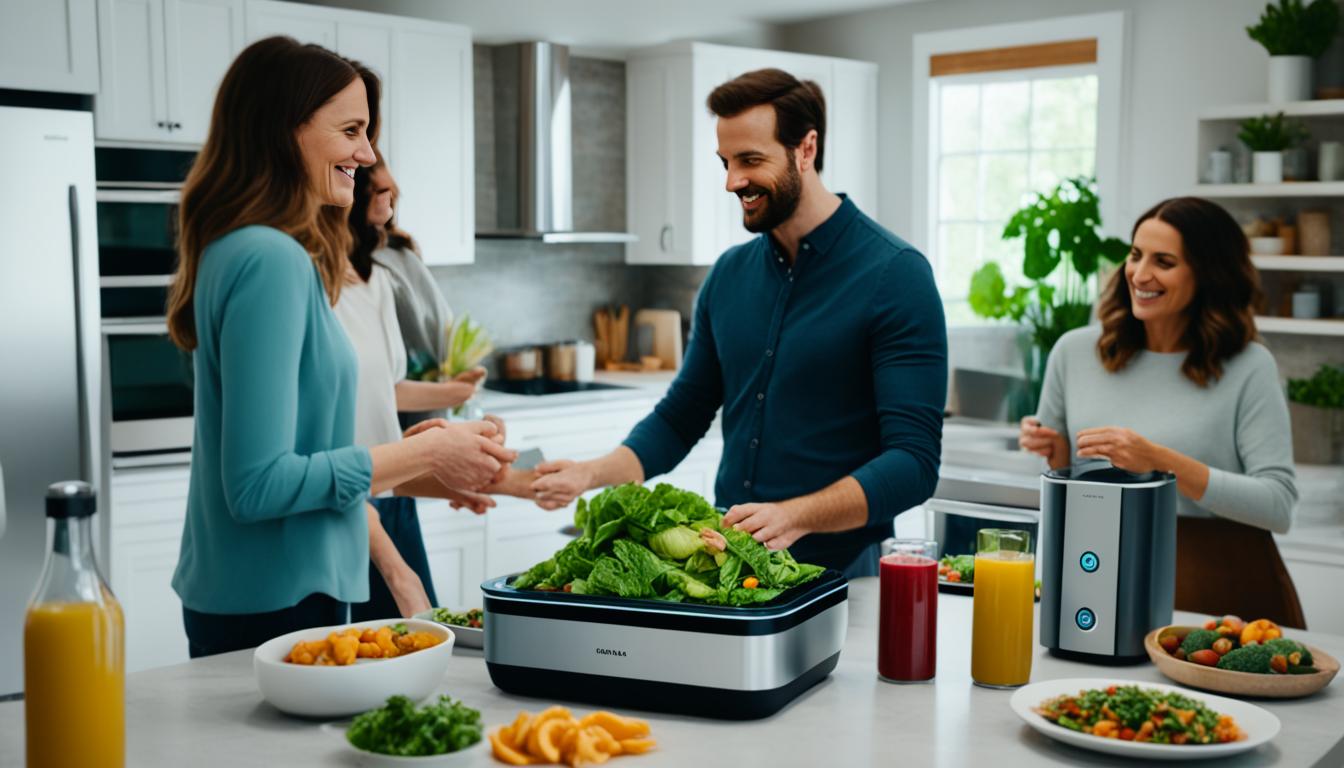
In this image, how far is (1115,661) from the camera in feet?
6.38

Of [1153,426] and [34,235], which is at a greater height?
[34,235]

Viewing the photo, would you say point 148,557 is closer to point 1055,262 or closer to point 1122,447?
point 1122,447

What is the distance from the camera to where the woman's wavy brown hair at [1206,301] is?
2801 millimetres

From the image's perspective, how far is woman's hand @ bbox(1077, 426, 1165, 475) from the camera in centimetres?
250

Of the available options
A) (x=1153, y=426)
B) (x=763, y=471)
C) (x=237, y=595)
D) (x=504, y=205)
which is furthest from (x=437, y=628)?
(x=504, y=205)

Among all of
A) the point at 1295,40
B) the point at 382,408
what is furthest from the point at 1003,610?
the point at 1295,40

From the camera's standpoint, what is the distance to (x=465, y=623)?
203 cm

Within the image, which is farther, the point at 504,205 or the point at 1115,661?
the point at 504,205

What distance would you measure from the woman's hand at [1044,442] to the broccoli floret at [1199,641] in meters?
1.05

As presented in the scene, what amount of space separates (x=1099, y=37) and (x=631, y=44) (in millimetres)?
1969

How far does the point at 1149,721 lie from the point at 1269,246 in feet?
11.9

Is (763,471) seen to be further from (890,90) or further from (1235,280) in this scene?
(890,90)

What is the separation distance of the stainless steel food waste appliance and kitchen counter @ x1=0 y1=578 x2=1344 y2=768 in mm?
29

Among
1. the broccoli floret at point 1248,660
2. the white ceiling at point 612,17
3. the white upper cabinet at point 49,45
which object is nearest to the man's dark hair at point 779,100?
the broccoli floret at point 1248,660
